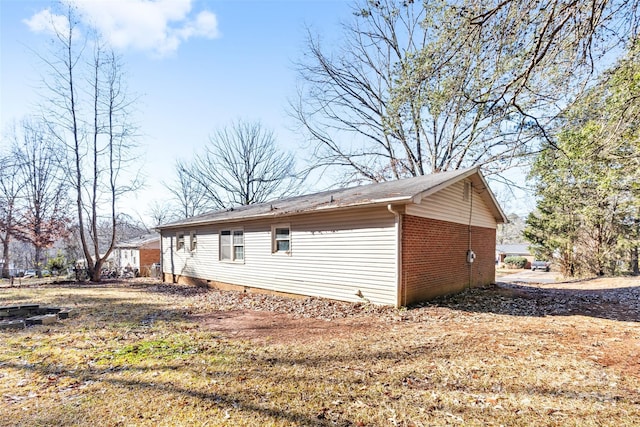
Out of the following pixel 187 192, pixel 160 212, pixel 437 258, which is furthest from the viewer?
pixel 160 212

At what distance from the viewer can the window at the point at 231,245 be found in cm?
1277

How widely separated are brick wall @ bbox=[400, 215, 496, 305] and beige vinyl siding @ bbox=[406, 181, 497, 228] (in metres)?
0.19

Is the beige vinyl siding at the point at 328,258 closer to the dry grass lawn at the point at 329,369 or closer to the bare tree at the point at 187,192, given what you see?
the dry grass lawn at the point at 329,369

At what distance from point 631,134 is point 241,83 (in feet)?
41.7

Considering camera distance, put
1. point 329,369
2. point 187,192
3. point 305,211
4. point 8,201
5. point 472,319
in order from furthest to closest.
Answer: point 187,192 → point 8,201 → point 305,211 → point 472,319 → point 329,369

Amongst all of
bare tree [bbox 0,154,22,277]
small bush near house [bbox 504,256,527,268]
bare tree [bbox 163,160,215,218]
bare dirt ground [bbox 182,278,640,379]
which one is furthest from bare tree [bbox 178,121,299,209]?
small bush near house [bbox 504,256,527,268]

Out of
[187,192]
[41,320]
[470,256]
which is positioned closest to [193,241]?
[41,320]

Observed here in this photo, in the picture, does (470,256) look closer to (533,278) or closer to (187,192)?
(533,278)

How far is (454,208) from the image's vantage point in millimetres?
10203

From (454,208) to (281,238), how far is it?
5913 mm

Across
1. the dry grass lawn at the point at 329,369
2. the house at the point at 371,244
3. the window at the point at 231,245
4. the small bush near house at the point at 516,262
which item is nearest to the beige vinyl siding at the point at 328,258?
the house at the point at 371,244

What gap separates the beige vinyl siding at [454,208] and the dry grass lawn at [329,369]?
2.67 metres

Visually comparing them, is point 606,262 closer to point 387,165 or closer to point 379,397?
point 387,165

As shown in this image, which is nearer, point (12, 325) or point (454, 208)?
point (12, 325)
